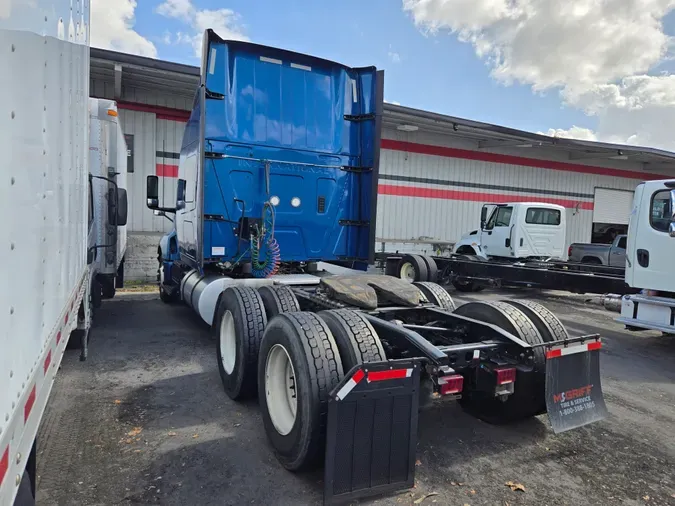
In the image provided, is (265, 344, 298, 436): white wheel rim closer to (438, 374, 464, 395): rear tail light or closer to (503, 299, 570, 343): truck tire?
(438, 374, 464, 395): rear tail light

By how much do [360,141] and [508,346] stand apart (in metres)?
3.99

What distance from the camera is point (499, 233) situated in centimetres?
1343

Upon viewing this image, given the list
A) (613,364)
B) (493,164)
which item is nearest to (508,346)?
(613,364)

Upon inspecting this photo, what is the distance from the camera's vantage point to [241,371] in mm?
4496

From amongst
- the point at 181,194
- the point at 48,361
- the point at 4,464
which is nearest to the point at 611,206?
the point at 181,194

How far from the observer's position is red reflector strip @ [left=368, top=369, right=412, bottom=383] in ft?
9.61

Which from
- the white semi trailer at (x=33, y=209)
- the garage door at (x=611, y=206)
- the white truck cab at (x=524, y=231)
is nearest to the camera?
the white semi trailer at (x=33, y=209)

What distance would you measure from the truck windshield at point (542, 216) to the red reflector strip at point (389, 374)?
1114 cm

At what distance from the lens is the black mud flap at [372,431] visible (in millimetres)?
2885

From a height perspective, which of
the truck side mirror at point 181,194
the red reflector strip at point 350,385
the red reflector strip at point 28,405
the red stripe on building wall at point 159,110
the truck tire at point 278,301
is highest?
the red stripe on building wall at point 159,110

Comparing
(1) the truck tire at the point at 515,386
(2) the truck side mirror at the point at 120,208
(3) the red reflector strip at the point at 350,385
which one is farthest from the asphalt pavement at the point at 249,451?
(2) the truck side mirror at the point at 120,208

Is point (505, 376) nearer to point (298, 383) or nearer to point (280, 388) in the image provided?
point (298, 383)

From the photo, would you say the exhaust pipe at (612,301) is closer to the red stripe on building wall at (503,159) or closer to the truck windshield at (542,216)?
the truck windshield at (542,216)

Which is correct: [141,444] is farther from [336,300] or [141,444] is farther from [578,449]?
[578,449]
